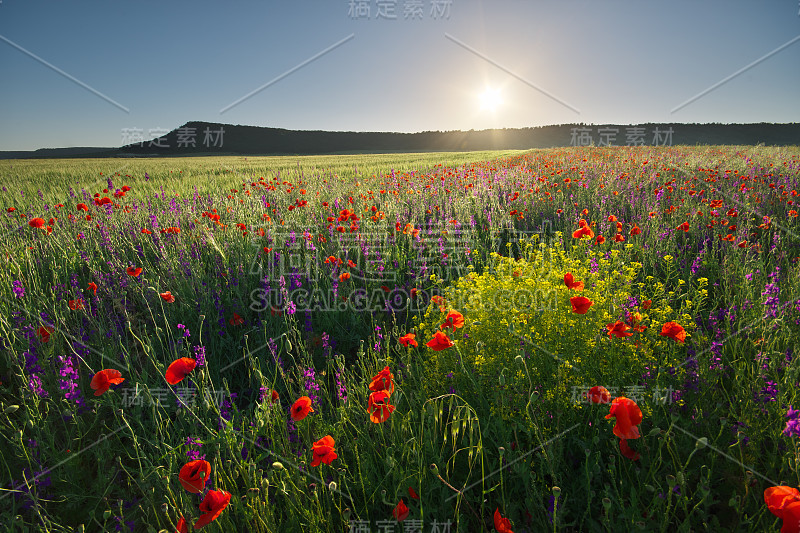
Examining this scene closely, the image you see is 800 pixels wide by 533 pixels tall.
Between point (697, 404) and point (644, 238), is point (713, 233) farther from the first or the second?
point (697, 404)

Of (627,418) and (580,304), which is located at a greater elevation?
(580,304)

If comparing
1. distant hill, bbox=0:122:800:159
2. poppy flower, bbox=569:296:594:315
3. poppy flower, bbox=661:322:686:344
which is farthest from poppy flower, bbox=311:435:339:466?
distant hill, bbox=0:122:800:159

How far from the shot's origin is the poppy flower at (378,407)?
3.84ft

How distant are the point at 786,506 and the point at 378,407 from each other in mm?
1047

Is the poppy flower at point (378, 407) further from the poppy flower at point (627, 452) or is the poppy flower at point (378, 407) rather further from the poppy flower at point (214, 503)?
the poppy flower at point (627, 452)

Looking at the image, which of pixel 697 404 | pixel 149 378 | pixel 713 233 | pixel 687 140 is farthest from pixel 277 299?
pixel 687 140

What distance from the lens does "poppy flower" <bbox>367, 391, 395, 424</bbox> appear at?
3.84 ft

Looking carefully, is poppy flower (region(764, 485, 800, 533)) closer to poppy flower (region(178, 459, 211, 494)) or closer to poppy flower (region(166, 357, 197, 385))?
poppy flower (region(178, 459, 211, 494))

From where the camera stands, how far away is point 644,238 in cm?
357

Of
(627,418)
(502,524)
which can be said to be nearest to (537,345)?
(627,418)

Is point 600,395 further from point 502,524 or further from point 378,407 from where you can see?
point 378,407

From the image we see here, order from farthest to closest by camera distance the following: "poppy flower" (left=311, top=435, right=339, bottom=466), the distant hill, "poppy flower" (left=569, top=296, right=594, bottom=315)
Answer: the distant hill < "poppy flower" (left=569, top=296, right=594, bottom=315) < "poppy flower" (left=311, top=435, right=339, bottom=466)

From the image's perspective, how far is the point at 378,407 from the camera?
1.24 meters

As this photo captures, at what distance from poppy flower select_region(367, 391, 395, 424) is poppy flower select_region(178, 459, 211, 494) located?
0.52 meters
